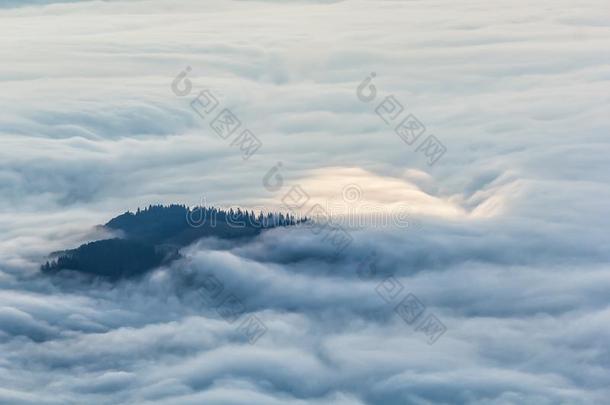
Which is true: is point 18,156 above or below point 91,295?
above

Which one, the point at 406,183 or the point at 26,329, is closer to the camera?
the point at 26,329

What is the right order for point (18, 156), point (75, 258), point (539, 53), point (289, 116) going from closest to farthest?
point (75, 258) < point (18, 156) < point (289, 116) < point (539, 53)

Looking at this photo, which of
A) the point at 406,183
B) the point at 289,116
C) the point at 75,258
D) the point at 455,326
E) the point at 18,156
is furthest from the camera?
the point at 289,116

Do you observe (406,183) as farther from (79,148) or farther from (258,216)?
(79,148)

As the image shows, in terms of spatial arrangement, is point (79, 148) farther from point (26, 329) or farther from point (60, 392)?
point (60, 392)

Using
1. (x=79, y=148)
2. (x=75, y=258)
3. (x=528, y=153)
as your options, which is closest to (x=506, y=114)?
(x=528, y=153)

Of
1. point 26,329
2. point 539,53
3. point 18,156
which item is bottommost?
point 26,329
